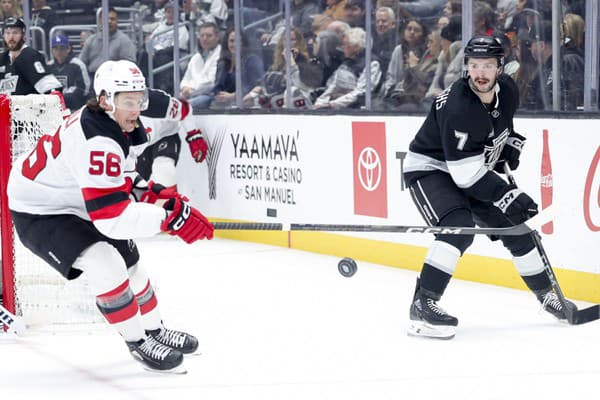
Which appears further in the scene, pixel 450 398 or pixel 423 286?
pixel 423 286

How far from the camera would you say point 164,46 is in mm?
7645

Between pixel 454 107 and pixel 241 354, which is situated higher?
pixel 454 107

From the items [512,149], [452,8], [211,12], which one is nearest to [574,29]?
[452,8]

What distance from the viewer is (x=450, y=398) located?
326 cm

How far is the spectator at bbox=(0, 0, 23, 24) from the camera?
26.4ft

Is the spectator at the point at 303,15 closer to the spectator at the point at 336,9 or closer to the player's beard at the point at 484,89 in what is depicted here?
the spectator at the point at 336,9

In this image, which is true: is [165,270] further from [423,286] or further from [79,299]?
[423,286]

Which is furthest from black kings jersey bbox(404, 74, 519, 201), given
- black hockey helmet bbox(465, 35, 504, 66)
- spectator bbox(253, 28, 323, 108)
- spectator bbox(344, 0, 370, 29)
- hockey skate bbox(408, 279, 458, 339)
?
spectator bbox(253, 28, 323, 108)

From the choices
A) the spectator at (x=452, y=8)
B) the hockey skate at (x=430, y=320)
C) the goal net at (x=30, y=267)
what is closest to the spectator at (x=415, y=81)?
the spectator at (x=452, y=8)

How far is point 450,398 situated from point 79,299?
175cm

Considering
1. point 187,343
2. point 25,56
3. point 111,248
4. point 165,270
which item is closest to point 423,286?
point 187,343

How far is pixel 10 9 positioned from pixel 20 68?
1338mm

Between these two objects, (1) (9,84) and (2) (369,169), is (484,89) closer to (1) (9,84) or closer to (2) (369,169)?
(2) (369,169)

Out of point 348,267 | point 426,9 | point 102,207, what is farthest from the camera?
point 426,9
